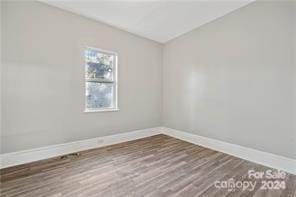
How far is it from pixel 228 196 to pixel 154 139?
91.3 inches

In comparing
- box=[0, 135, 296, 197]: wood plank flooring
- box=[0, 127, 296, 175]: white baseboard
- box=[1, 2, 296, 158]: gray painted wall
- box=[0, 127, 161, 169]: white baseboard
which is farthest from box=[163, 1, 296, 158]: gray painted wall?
box=[0, 127, 161, 169]: white baseboard

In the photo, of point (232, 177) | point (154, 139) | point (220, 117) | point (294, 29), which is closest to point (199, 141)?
point (220, 117)

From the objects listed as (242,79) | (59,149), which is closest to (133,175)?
(59,149)

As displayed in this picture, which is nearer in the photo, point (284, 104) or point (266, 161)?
point (284, 104)

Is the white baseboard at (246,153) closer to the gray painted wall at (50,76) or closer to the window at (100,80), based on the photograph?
the gray painted wall at (50,76)

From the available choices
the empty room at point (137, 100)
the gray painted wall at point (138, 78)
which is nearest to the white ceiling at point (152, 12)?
the empty room at point (137, 100)

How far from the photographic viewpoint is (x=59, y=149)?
291cm

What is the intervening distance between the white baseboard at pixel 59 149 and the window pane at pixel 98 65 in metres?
1.37

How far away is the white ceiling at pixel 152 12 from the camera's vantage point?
279 centimetres

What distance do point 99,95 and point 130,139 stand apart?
1.33m

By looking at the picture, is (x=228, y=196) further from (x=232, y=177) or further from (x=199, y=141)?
(x=199, y=141)

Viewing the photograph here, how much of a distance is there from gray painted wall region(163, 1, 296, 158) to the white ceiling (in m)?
0.27

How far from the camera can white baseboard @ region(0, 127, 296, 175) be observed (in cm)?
247

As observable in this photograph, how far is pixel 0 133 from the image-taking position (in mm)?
2375
